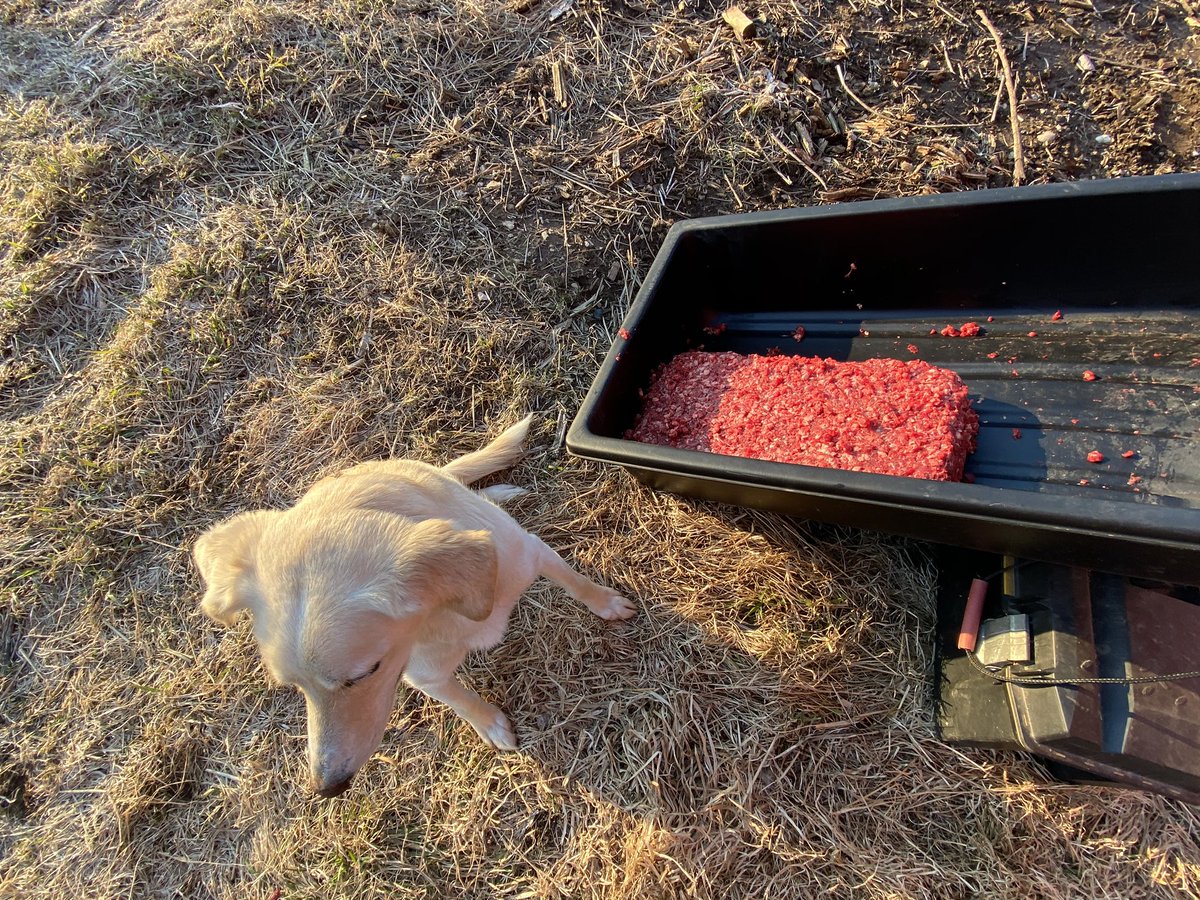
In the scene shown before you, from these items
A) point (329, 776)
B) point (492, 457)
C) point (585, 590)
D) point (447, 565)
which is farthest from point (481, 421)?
point (329, 776)

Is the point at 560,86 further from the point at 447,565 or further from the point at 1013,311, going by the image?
the point at 447,565

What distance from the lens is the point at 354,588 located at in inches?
61.4

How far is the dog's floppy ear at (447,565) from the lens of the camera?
1.58 m

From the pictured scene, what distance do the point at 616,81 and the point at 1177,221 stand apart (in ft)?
8.18

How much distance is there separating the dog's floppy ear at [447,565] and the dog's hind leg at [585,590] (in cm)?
59

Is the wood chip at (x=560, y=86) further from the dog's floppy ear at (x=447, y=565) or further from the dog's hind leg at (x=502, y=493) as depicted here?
the dog's floppy ear at (x=447, y=565)

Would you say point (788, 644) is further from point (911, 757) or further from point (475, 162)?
point (475, 162)

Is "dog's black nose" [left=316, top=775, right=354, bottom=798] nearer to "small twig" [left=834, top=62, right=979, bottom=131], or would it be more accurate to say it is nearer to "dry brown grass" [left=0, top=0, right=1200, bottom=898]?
"dry brown grass" [left=0, top=0, right=1200, bottom=898]

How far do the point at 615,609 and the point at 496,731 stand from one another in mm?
655

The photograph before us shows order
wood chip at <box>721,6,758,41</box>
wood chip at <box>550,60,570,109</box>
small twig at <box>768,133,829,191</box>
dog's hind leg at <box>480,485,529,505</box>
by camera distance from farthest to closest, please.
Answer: wood chip at <box>550,60,570,109</box>
wood chip at <box>721,6,758,41</box>
small twig at <box>768,133,829,191</box>
dog's hind leg at <box>480,485,529,505</box>

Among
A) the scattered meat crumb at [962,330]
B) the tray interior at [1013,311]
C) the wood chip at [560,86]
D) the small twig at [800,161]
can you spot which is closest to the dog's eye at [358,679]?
the tray interior at [1013,311]

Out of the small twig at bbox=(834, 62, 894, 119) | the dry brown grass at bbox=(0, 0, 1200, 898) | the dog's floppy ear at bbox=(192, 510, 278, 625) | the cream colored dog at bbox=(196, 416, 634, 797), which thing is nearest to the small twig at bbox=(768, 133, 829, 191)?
the dry brown grass at bbox=(0, 0, 1200, 898)

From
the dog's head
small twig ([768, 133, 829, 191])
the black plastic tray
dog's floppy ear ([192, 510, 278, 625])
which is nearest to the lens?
the dog's head

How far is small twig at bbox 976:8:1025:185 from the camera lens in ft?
9.27
